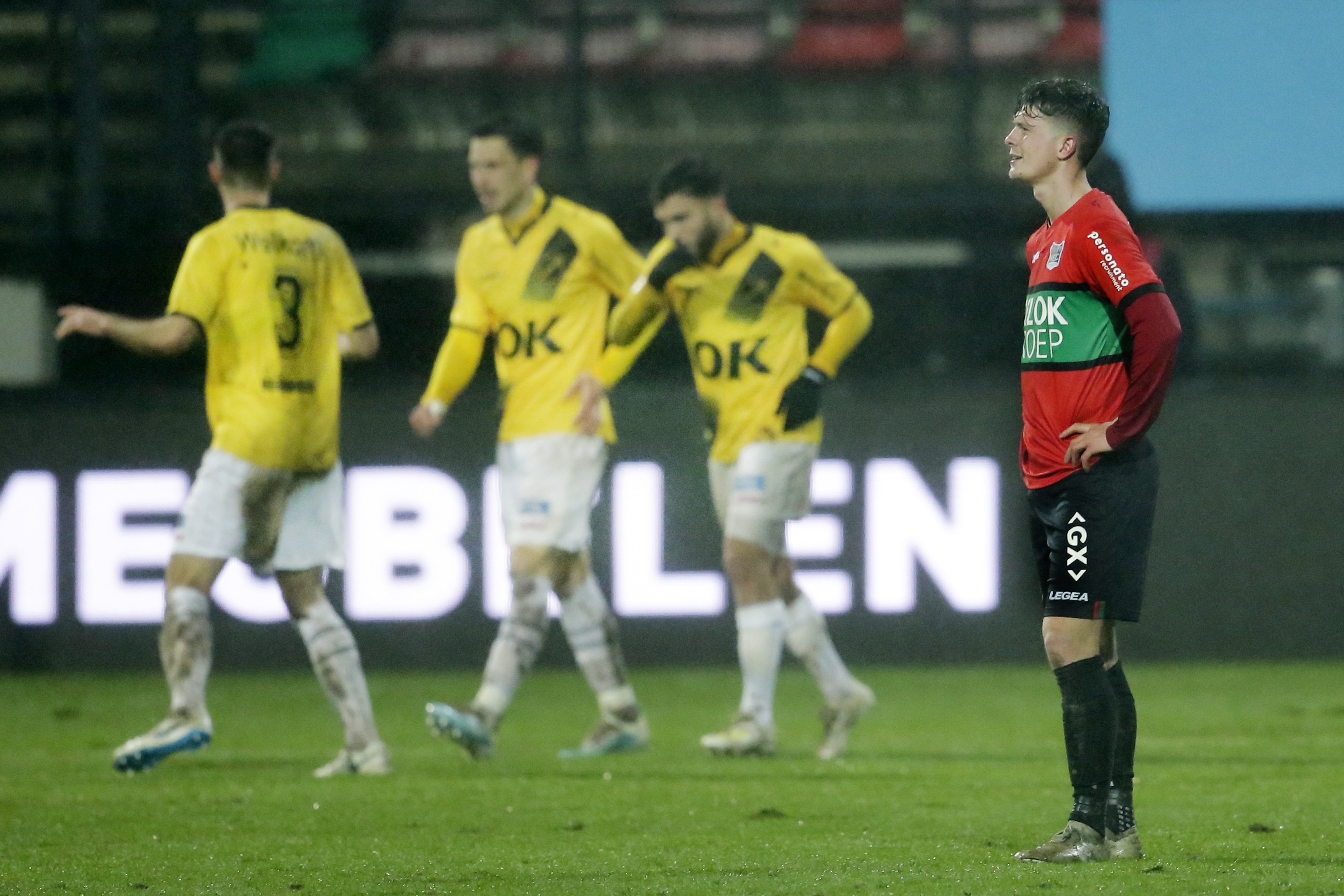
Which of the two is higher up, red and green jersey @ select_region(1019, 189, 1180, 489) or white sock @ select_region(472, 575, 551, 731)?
red and green jersey @ select_region(1019, 189, 1180, 489)

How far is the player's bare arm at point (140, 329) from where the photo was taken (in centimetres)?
643

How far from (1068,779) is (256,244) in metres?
3.07

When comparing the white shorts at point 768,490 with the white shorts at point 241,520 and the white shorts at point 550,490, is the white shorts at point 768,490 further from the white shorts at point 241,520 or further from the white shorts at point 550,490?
the white shorts at point 241,520

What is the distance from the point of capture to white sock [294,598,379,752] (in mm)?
6926

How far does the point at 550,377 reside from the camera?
7.65 meters

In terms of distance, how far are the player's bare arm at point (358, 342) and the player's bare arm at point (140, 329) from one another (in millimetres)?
482

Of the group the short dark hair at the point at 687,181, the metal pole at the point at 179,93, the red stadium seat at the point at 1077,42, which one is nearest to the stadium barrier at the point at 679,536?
the metal pole at the point at 179,93

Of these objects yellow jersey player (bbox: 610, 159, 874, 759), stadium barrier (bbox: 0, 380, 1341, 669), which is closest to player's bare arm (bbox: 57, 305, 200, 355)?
yellow jersey player (bbox: 610, 159, 874, 759)

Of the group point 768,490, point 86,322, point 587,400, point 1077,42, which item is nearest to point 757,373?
point 768,490

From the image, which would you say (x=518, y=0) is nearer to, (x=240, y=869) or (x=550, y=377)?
(x=550, y=377)

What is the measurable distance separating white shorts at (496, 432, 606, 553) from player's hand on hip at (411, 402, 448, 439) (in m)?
0.30

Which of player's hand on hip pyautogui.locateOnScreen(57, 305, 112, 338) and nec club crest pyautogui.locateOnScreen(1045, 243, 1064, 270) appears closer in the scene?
nec club crest pyautogui.locateOnScreen(1045, 243, 1064, 270)

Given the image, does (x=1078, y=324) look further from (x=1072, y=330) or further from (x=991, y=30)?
(x=991, y=30)

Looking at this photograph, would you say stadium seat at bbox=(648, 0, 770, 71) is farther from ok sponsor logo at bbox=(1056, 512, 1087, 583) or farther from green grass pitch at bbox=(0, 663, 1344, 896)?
ok sponsor logo at bbox=(1056, 512, 1087, 583)
